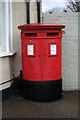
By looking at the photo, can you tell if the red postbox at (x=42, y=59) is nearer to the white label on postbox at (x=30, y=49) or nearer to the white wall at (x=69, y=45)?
the white label on postbox at (x=30, y=49)

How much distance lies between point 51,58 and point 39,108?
3.89 feet

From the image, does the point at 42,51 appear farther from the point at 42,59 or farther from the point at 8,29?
the point at 8,29

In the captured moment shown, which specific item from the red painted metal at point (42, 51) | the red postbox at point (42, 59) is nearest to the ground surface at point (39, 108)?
the red postbox at point (42, 59)

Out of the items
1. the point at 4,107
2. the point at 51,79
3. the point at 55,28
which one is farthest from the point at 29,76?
the point at 55,28

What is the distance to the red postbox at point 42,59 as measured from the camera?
464 centimetres

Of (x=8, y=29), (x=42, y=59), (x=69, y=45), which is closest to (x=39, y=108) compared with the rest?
(x=42, y=59)

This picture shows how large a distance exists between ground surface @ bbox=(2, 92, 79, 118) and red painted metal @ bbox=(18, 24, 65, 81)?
1.96ft

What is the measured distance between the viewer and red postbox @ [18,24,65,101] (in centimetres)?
464

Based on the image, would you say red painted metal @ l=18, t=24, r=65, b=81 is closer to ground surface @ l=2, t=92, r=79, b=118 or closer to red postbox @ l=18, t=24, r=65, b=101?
red postbox @ l=18, t=24, r=65, b=101

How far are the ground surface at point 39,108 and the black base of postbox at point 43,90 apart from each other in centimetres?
12

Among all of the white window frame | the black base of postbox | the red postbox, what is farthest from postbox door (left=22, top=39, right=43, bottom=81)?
the white window frame

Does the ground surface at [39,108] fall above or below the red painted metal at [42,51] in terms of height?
below

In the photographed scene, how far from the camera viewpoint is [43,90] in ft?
15.5

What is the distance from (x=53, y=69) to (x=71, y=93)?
1233mm
